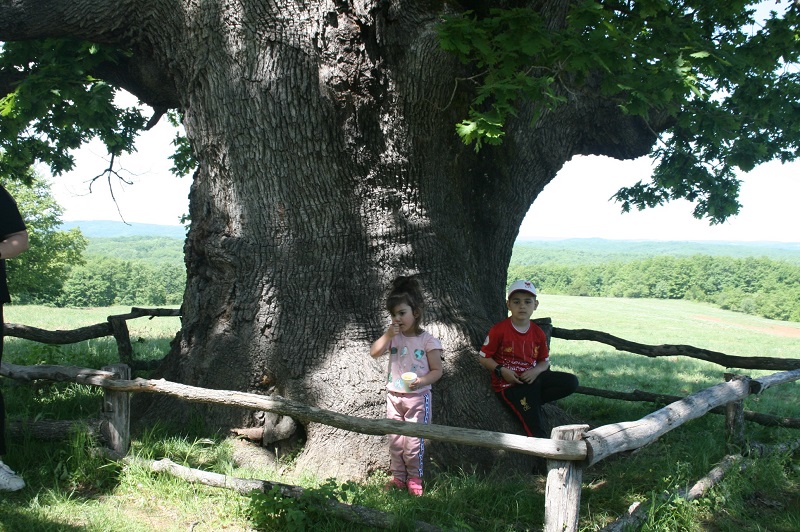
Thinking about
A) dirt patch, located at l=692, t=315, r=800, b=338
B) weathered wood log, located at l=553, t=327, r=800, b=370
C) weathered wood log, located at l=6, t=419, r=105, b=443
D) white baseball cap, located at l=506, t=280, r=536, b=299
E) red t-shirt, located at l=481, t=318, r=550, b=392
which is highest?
white baseball cap, located at l=506, t=280, r=536, b=299

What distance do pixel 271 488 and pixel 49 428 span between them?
2.04 m

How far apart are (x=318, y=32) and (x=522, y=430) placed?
3.70 metres

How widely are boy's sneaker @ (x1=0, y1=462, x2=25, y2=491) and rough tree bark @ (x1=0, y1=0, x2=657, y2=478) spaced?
56.8 inches

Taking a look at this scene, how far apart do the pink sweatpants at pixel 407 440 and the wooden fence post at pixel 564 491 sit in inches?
52.2

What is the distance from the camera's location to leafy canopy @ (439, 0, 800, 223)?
189 inches

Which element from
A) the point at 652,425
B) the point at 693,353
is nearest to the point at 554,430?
the point at 652,425

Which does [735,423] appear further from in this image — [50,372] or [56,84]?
[56,84]

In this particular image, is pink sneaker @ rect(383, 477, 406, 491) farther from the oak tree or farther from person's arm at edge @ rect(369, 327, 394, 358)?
person's arm at edge @ rect(369, 327, 394, 358)

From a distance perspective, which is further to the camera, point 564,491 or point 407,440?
point 407,440

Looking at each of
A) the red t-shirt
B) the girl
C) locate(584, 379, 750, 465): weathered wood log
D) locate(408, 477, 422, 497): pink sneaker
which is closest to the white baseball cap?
the red t-shirt

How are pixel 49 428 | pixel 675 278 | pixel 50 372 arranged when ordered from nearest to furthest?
1. pixel 49 428
2. pixel 50 372
3. pixel 675 278

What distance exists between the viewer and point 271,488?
4328mm

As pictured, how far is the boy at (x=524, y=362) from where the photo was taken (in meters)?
5.47

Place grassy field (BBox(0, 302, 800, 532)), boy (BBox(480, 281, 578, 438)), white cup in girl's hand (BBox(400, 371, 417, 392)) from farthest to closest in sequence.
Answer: boy (BBox(480, 281, 578, 438)), white cup in girl's hand (BBox(400, 371, 417, 392)), grassy field (BBox(0, 302, 800, 532))
